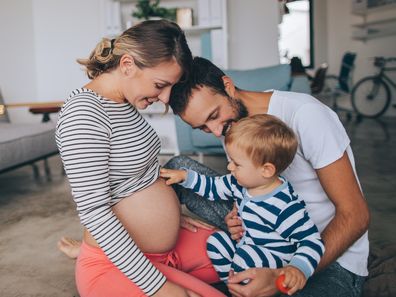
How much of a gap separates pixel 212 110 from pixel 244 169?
20 centimetres

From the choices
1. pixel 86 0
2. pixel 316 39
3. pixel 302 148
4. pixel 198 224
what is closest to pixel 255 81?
pixel 198 224

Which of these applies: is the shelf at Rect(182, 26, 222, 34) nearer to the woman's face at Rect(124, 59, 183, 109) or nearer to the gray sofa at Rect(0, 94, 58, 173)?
the gray sofa at Rect(0, 94, 58, 173)

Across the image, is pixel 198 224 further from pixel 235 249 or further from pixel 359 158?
pixel 359 158

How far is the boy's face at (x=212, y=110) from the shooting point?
120cm

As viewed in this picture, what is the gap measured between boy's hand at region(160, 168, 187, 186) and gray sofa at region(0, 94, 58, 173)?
5.86ft

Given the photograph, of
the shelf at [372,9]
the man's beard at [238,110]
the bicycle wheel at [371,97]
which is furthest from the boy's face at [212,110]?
the shelf at [372,9]

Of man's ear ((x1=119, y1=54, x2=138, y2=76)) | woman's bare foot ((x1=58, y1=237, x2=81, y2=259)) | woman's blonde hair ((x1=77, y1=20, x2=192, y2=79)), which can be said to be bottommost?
woman's bare foot ((x1=58, y1=237, x2=81, y2=259))

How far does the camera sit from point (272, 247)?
1.13m

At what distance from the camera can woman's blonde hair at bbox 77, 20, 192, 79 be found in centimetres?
102

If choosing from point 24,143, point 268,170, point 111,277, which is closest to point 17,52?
point 24,143

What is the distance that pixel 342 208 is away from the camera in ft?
3.54

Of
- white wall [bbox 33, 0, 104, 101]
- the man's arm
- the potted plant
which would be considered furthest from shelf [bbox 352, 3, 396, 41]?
the man's arm

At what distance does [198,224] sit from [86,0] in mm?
4352

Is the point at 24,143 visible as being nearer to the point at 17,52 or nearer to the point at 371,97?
the point at 17,52
